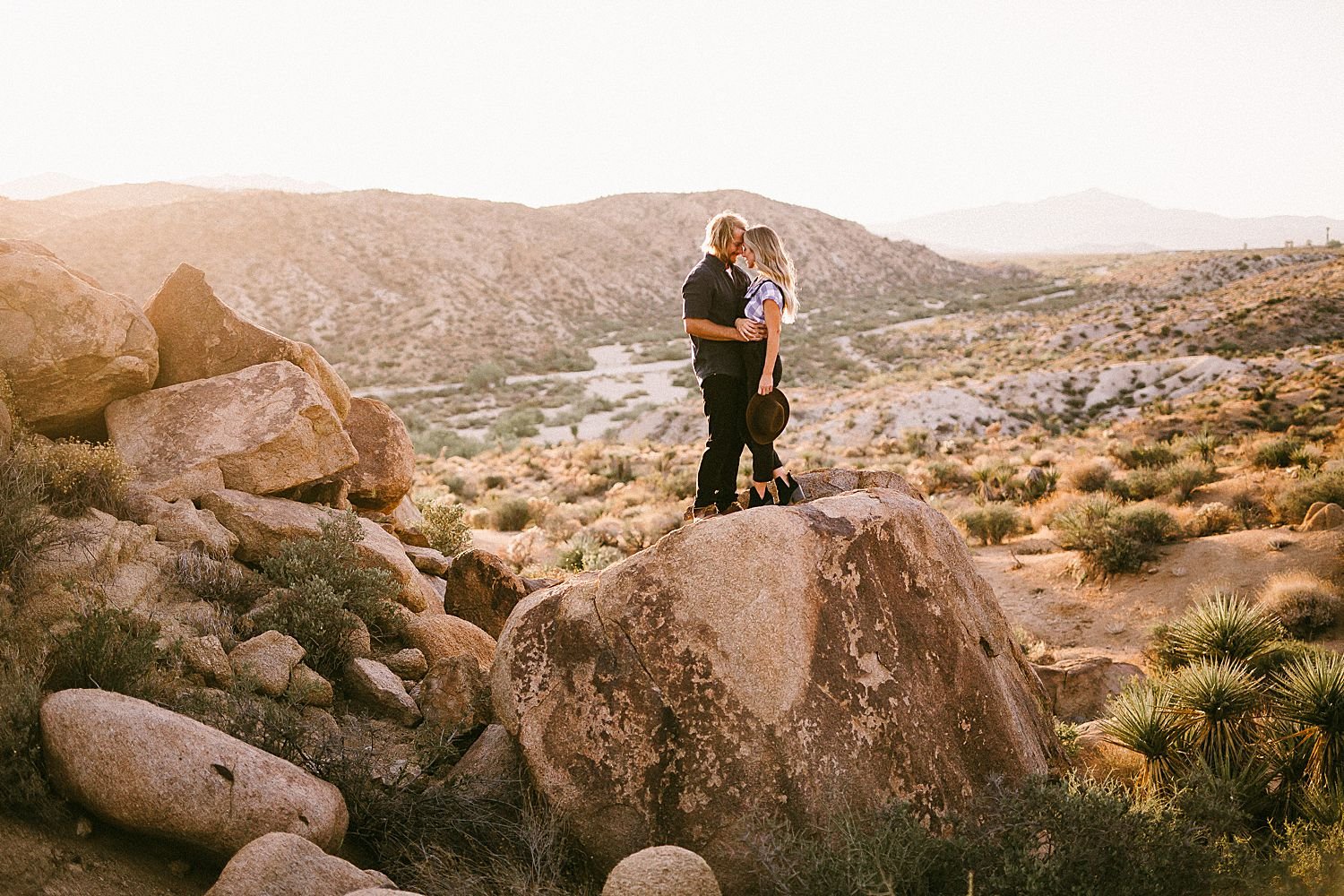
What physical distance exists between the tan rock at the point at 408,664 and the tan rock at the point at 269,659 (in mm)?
695

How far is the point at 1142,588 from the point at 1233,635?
12.4ft

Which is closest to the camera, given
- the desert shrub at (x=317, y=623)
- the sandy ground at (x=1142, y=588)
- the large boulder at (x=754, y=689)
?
the large boulder at (x=754, y=689)

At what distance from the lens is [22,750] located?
3.55 metres

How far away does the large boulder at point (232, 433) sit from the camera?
20.9 ft

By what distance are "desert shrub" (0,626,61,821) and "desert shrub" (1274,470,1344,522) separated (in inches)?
560

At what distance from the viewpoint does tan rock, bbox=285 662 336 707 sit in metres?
4.91

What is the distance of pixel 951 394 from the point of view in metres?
28.1

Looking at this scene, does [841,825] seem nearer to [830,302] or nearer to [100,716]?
[100,716]

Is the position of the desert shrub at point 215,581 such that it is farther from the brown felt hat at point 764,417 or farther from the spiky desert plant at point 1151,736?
the spiky desert plant at point 1151,736

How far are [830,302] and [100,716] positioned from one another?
6511 cm

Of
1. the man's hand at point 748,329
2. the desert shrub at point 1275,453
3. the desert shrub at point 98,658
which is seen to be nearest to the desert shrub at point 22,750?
the desert shrub at point 98,658

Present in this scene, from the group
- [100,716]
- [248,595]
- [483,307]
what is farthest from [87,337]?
[483,307]

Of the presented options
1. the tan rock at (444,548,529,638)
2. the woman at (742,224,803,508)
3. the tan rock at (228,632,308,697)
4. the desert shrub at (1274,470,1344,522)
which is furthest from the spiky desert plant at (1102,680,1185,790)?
the desert shrub at (1274,470,1344,522)

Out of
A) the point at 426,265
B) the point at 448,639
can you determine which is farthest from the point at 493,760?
the point at 426,265
